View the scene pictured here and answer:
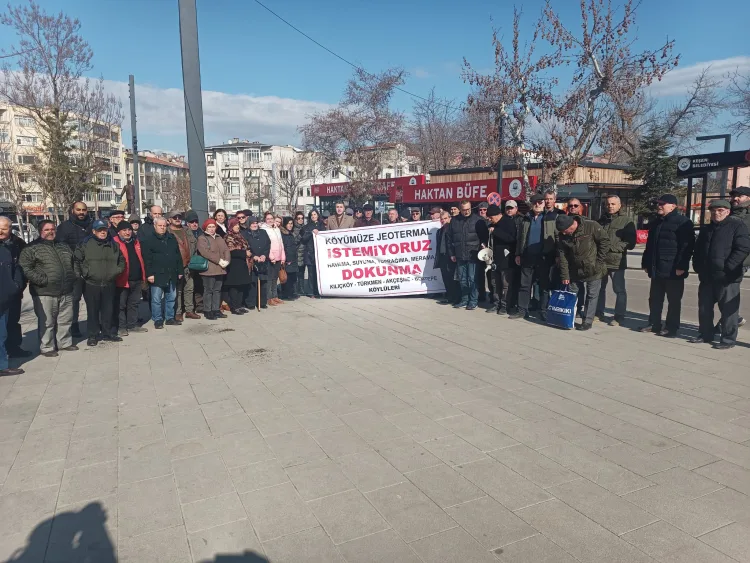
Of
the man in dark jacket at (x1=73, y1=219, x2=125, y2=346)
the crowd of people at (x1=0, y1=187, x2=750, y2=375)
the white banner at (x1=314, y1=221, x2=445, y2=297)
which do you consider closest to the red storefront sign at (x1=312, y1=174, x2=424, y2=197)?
the white banner at (x1=314, y1=221, x2=445, y2=297)

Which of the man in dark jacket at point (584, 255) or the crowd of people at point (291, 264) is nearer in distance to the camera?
the crowd of people at point (291, 264)

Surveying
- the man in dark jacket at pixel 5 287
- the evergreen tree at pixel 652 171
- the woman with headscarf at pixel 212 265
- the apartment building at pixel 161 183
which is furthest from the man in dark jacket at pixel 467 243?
the apartment building at pixel 161 183

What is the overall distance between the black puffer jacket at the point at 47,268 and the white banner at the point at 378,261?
5127 mm

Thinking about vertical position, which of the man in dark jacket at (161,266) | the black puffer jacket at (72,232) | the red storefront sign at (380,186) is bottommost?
the man in dark jacket at (161,266)

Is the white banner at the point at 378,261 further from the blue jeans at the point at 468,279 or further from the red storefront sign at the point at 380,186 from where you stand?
the red storefront sign at the point at 380,186

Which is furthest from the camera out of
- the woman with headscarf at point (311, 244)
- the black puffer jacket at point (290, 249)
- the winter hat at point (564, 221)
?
the woman with headscarf at point (311, 244)

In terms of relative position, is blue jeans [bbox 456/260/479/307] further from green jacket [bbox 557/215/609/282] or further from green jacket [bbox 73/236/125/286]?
green jacket [bbox 73/236/125/286]

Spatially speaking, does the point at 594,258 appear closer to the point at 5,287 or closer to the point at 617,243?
the point at 617,243

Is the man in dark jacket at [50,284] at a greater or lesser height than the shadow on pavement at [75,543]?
greater

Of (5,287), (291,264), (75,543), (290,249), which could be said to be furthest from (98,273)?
(75,543)

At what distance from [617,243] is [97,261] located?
7.46 meters

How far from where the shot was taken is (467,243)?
9.49m

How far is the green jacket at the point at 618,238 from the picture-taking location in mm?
7965

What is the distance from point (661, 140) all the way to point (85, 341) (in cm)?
3052
